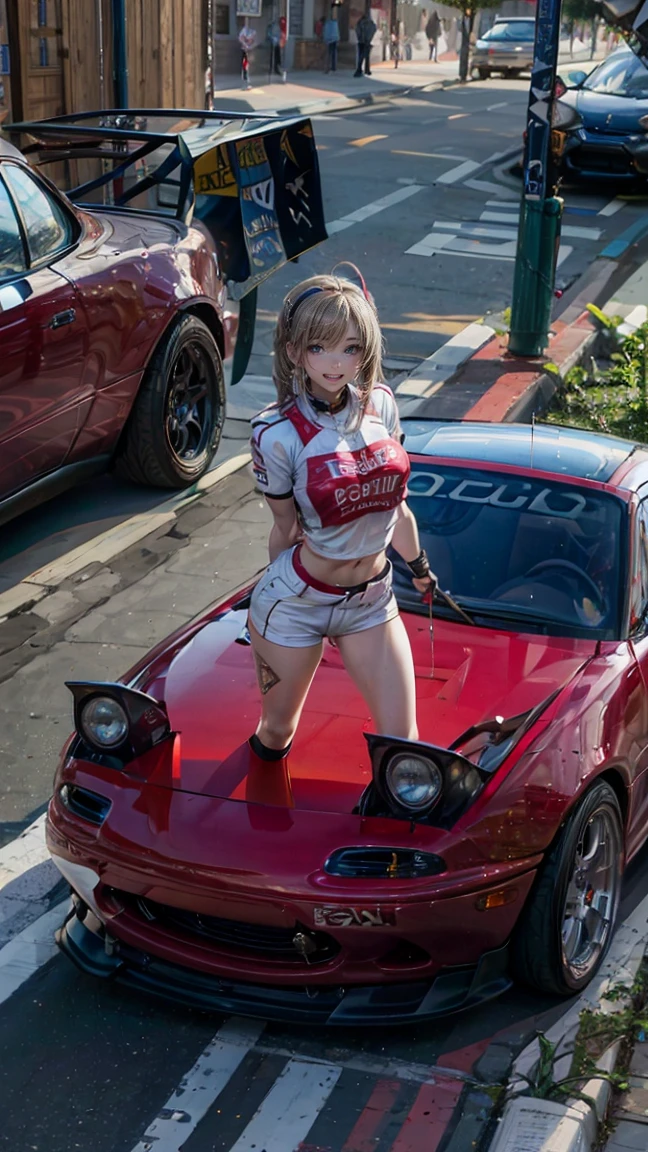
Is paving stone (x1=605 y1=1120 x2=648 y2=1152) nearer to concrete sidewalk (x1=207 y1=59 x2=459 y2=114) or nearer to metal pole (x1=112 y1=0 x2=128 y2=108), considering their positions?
metal pole (x1=112 y1=0 x2=128 y2=108)

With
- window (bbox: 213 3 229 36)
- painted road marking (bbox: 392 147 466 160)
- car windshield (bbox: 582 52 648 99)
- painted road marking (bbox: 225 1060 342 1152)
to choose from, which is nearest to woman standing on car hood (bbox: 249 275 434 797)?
painted road marking (bbox: 225 1060 342 1152)

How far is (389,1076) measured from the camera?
3.68 m

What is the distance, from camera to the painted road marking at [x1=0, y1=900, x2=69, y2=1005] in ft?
13.4

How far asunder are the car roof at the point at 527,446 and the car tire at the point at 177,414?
2.45 m

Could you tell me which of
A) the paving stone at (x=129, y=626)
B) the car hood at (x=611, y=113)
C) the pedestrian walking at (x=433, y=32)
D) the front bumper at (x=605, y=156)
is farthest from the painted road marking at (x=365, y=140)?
the pedestrian walking at (x=433, y=32)

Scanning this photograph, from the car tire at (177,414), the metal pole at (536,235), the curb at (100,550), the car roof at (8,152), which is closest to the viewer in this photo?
the car roof at (8,152)

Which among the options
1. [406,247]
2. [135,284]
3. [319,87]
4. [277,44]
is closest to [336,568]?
[135,284]

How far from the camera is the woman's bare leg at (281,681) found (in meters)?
3.90

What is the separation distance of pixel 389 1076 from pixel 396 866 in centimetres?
55

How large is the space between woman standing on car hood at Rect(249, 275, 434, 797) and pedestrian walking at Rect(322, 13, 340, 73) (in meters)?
39.7

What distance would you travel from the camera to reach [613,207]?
56.2ft

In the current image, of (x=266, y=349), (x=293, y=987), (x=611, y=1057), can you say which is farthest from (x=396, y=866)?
(x=266, y=349)

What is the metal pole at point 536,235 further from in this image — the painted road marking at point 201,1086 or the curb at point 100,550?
the painted road marking at point 201,1086

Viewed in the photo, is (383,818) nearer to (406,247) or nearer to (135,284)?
(135,284)
